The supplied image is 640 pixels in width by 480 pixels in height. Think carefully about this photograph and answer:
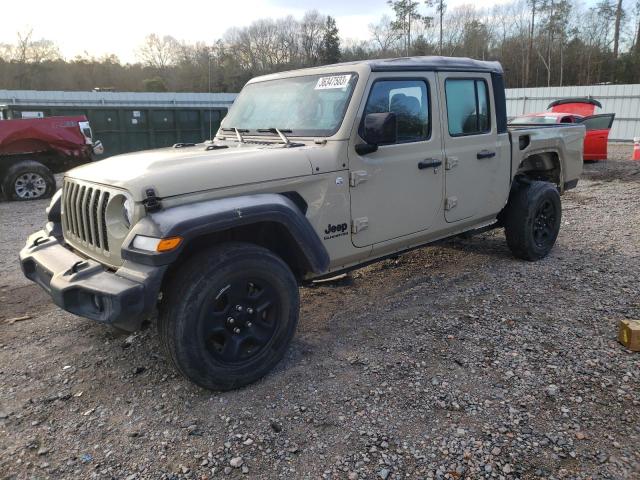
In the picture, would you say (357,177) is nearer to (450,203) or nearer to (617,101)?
(450,203)

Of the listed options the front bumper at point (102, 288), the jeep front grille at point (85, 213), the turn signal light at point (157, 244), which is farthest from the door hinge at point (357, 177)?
the jeep front grille at point (85, 213)

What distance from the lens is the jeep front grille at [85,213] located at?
298 centimetres

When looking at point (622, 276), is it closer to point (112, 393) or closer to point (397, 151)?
point (397, 151)

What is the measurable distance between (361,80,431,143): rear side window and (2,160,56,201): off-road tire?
347 inches

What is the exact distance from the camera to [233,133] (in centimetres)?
426

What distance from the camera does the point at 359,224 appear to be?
3635 millimetres

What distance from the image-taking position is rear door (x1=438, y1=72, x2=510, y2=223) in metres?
4.26

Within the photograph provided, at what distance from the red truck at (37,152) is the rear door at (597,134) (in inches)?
499

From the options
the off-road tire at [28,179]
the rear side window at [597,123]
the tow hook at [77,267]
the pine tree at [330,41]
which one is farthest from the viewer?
the pine tree at [330,41]

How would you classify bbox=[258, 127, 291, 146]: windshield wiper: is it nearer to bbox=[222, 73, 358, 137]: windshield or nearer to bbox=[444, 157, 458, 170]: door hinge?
bbox=[222, 73, 358, 137]: windshield

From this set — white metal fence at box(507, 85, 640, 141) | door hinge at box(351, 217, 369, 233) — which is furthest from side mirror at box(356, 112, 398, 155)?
white metal fence at box(507, 85, 640, 141)

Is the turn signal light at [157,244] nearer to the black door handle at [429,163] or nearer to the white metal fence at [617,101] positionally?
the black door handle at [429,163]

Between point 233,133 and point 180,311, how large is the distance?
2014 mm

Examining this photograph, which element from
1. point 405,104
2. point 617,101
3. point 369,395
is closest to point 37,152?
point 405,104
